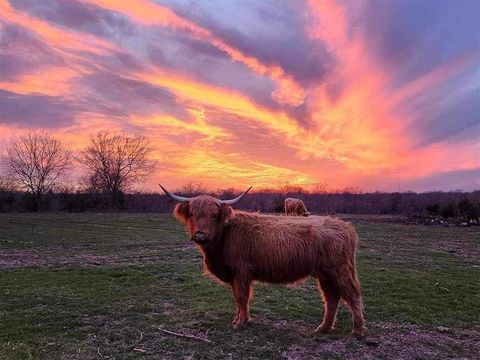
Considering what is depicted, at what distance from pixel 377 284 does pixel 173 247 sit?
31.5ft

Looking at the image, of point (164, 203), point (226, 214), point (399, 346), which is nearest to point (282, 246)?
point (226, 214)

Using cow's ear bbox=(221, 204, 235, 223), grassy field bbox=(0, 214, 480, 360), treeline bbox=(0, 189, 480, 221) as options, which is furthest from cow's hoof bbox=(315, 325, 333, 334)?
treeline bbox=(0, 189, 480, 221)

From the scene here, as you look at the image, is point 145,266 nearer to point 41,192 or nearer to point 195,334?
point 195,334

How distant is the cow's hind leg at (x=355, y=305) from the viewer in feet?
21.9

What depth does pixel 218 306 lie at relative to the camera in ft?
27.1

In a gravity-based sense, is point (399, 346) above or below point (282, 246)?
below

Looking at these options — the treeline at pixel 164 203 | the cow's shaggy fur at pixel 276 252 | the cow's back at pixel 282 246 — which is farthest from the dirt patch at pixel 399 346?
the treeline at pixel 164 203

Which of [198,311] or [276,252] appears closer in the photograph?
[276,252]

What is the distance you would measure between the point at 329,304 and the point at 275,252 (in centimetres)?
132

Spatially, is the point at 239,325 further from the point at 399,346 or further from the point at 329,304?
the point at 399,346

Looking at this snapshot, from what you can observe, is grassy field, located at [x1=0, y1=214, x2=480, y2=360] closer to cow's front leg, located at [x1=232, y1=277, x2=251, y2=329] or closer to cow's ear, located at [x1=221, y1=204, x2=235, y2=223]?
cow's front leg, located at [x1=232, y1=277, x2=251, y2=329]

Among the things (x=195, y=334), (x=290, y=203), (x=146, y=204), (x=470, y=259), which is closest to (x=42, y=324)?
(x=195, y=334)

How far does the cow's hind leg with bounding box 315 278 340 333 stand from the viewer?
6918 millimetres

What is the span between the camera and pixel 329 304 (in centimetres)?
Answer: 703
